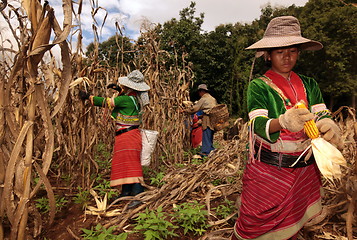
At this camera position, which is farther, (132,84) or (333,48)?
(333,48)

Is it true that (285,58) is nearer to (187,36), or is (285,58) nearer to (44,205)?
(44,205)

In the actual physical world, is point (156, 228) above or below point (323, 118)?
below

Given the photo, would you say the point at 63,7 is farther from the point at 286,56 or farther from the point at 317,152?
the point at 317,152

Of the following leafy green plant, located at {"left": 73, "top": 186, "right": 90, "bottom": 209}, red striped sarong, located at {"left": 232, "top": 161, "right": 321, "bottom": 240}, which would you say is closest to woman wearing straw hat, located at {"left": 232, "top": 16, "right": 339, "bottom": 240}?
red striped sarong, located at {"left": 232, "top": 161, "right": 321, "bottom": 240}

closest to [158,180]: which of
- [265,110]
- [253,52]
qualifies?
[265,110]

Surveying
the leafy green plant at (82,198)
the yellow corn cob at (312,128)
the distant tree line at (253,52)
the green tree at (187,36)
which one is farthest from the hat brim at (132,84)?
the green tree at (187,36)

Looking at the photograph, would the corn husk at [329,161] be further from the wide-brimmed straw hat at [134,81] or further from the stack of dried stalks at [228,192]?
the wide-brimmed straw hat at [134,81]

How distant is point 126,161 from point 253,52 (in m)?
14.2

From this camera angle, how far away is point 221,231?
2162mm

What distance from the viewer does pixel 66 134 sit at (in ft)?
9.21

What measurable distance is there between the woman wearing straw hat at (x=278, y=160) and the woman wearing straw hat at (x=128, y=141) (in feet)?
5.48

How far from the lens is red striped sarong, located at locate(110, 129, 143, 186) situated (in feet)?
Answer: 9.66

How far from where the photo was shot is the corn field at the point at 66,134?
1.49m

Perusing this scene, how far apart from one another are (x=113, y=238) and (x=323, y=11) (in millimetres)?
17878
